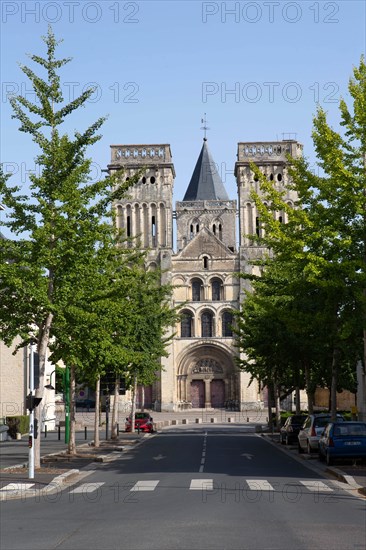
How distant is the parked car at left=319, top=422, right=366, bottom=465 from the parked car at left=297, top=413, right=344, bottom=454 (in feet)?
14.2

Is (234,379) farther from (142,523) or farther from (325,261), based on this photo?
(142,523)

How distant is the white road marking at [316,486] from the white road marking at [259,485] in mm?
785

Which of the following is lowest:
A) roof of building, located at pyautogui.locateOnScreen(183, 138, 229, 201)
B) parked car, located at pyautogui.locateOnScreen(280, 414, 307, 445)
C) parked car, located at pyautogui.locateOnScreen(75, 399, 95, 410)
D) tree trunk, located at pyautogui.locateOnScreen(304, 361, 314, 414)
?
parked car, located at pyautogui.locateOnScreen(280, 414, 307, 445)

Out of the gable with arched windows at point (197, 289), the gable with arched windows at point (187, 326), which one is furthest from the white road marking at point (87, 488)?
the gable with arched windows at point (197, 289)

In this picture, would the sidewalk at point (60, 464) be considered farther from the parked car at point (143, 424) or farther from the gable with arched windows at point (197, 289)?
the gable with arched windows at point (197, 289)

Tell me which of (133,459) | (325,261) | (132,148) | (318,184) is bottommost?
(133,459)

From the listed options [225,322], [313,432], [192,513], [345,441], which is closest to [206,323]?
[225,322]

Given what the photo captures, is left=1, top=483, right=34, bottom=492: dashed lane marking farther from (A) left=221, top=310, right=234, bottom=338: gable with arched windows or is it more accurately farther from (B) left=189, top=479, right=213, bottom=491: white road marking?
(A) left=221, top=310, right=234, bottom=338: gable with arched windows

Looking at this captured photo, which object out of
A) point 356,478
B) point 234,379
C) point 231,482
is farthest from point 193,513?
point 234,379

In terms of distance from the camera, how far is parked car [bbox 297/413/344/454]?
1113 inches

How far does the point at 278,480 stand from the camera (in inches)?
766

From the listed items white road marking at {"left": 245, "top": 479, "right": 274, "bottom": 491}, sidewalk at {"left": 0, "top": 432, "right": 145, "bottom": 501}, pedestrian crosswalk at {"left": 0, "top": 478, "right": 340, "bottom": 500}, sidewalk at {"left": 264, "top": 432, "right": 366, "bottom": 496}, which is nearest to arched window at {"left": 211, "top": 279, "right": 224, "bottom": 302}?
sidewalk at {"left": 0, "top": 432, "right": 145, "bottom": 501}

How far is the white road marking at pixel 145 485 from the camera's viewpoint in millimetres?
17764

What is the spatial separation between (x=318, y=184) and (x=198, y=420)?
158ft
